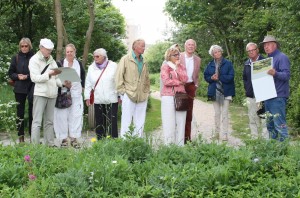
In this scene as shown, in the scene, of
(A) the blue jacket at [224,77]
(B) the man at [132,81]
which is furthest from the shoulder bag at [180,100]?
(A) the blue jacket at [224,77]

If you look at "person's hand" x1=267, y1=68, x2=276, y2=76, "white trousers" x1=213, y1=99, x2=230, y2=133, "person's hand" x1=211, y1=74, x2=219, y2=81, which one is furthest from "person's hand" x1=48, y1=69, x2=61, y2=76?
"white trousers" x1=213, y1=99, x2=230, y2=133

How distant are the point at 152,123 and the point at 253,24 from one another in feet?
27.1

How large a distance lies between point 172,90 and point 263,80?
145cm

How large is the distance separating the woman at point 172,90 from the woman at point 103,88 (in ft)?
2.87

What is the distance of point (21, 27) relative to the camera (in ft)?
64.8

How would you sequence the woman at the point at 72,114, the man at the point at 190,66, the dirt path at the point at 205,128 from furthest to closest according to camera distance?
Answer: the dirt path at the point at 205,128, the woman at the point at 72,114, the man at the point at 190,66

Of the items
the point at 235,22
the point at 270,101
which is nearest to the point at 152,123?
the point at 270,101

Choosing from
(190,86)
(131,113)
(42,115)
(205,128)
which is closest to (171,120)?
(131,113)

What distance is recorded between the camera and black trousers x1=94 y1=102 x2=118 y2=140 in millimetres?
7875

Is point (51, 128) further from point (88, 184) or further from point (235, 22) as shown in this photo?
point (235, 22)

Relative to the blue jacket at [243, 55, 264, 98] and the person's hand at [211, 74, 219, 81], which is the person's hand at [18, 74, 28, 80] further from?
the blue jacket at [243, 55, 264, 98]

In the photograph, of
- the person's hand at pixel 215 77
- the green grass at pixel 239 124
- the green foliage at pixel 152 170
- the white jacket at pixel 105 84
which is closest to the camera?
the green foliage at pixel 152 170

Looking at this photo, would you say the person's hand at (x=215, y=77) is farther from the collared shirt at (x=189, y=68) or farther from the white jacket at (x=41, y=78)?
the white jacket at (x=41, y=78)

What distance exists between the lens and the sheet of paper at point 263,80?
719 centimetres
